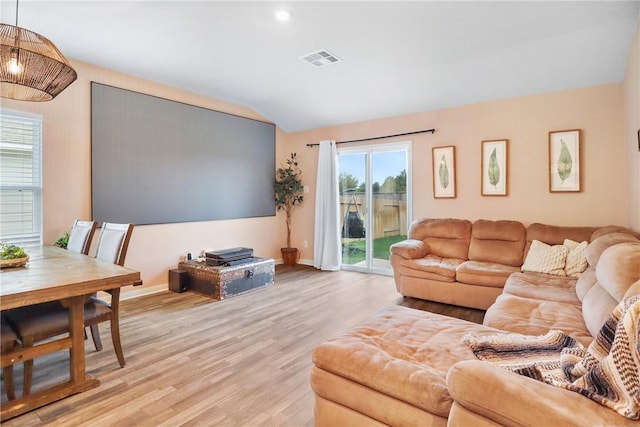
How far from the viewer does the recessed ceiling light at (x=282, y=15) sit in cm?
270

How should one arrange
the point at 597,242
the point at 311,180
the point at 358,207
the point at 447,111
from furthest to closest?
1. the point at 311,180
2. the point at 358,207
3. the point at 447,111
4. the point at 597,242

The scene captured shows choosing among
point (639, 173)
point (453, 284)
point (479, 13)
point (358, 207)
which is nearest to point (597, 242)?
point (639, 173)

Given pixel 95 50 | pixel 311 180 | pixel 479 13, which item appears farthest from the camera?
pixel 311 180

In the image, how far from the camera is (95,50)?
3.31m

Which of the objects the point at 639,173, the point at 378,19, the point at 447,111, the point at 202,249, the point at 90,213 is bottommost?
the point at 202,249

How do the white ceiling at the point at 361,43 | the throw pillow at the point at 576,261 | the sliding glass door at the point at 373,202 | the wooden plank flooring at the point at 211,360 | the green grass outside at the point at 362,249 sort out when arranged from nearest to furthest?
the wooden plank flooring at the point at 211,360
the white ceiling at the point at 361,43
the throw pillow at the point at 576,261
the sliding glass door at the point at 373,202
the green grass outside at the point at 362,249

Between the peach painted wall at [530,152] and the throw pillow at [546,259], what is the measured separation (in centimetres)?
65

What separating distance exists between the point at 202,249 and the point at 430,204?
3.34m

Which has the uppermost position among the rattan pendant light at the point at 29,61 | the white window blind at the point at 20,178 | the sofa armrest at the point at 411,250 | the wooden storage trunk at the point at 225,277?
the rattan pendant light at the point at 29,61

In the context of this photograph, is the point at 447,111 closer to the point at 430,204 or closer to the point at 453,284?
the point at 430,204

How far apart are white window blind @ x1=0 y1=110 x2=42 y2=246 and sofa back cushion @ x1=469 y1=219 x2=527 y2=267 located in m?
4.82

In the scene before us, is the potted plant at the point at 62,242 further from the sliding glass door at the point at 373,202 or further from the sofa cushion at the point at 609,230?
the sofa cushion at the point at 609,230

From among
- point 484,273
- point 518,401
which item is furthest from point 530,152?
point 518,401

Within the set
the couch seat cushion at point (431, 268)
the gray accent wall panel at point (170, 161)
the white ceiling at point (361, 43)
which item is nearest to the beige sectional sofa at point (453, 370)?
the couch seat cushion at point (431, 268)
